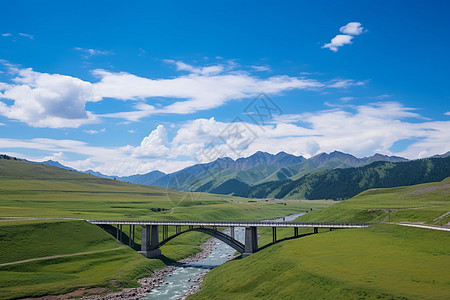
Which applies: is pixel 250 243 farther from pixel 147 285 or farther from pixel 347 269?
pixel 347 269

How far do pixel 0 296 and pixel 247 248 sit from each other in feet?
178

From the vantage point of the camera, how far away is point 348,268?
5500 cm

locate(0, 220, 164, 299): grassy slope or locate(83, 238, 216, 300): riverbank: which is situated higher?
locate(0, 220, 164, 299): grassy slope

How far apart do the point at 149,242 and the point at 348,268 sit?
6564 centimetres

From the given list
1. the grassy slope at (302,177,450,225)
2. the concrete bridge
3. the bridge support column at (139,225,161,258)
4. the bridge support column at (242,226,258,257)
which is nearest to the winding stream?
the concrete bridge

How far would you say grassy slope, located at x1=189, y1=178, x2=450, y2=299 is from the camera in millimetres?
45500

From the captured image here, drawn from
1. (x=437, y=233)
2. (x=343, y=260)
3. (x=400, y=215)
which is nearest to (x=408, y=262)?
(x=343, y=260)

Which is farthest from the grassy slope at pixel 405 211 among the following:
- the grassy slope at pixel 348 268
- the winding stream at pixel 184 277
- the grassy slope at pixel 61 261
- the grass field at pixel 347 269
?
the grassy slope at pixel 61 261

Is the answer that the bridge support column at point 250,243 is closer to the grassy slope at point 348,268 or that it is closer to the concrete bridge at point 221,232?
the concrete bridge at point 221,232

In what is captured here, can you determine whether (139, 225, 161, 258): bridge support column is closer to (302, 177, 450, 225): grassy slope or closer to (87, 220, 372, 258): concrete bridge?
(87, 220, 372, 258): concrete bridge

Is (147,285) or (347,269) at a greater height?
(347,269)

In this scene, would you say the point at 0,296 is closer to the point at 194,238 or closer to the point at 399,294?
the point at 399,294

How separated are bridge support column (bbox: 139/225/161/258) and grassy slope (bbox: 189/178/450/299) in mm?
27663

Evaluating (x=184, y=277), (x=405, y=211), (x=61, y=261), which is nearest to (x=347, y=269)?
(x=184, y=277)
